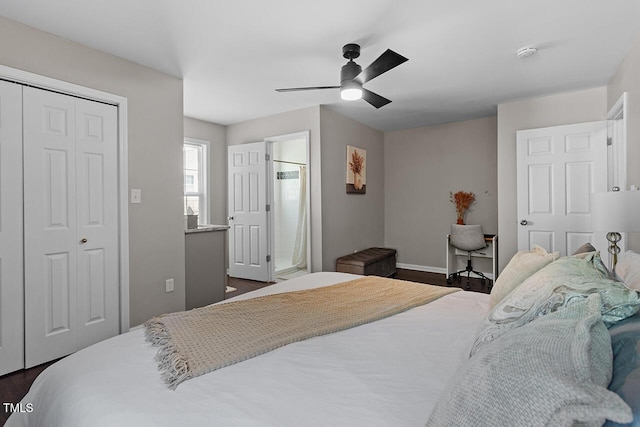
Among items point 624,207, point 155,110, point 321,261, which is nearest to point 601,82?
point 624,207

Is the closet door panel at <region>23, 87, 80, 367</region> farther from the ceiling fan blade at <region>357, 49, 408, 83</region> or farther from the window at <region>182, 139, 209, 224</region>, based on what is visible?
the window at <region>182, 139, 209, 224</region>

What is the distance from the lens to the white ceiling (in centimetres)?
221

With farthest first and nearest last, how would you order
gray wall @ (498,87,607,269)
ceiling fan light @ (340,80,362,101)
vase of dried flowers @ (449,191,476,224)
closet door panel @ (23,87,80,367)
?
vase of dried flowers @ (449,191,476,224) → gray wall @ (498,87,607,269) → ceiling fan light @ (340,80,362,101) → closet door panel @ (23,87,80,367)

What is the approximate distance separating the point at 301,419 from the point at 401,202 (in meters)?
5.40

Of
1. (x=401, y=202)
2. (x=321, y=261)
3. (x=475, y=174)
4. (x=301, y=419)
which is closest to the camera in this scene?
(x=301, y=419)

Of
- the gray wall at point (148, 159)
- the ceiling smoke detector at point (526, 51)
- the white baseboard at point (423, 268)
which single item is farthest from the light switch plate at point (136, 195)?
the white baseboard at point (423, 268)

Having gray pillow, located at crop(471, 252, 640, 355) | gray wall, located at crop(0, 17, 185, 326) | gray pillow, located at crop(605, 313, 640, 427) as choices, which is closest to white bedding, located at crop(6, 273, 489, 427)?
gray pillow, located at crop(471, 252, 640, 355)

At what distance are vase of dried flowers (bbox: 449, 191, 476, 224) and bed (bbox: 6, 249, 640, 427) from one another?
4.26 meters

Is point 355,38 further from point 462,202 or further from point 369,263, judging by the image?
point 462,202

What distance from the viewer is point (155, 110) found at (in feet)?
10.3

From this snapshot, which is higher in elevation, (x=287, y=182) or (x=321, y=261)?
(x=287, y=182)

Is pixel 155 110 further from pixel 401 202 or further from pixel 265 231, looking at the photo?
pixel 401 202

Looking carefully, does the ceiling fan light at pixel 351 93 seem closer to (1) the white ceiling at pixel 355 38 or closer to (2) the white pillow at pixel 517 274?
(1) the white ceiling at pixel 355 38

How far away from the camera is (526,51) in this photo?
9.25 feet
